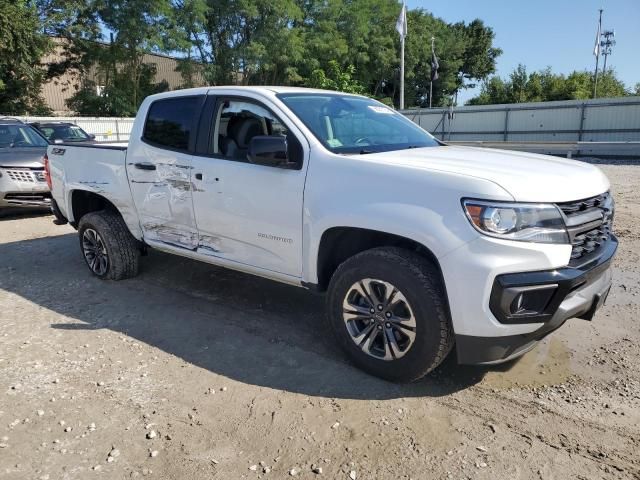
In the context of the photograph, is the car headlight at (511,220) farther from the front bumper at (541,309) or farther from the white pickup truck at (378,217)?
the front bumper at (541,309)

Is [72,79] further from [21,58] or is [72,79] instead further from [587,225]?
[587,225]

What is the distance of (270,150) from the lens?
3662 mm

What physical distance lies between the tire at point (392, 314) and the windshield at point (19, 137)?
9.19 m

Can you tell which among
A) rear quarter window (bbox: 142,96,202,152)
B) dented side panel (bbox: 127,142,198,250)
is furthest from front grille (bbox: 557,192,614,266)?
rear quarter window (bbox: 142,96,202,152)

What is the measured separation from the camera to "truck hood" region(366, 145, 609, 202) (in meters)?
3.00

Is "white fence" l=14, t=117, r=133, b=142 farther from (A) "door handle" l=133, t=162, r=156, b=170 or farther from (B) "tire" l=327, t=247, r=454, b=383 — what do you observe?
(B) "tire" l=327, t=247, r=454, b=383

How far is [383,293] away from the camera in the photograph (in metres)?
3.37

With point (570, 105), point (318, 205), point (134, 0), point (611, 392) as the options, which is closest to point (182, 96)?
point (318, 205)

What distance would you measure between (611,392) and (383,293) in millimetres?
1569

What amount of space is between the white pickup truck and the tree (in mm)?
25307

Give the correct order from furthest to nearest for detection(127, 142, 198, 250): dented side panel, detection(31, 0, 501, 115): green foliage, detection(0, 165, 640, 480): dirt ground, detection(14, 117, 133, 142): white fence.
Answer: detection(31, 0, 501, 115): green foliage < detection(14, 117, 133, 142): white fence < detection(127, 142, 198, 250): dented side panel < detection(0, 165, 640, 480): dirt ground

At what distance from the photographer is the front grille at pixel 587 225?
307 centimetres

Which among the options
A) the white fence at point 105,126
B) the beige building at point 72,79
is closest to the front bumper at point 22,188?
the white fence at point 105,126

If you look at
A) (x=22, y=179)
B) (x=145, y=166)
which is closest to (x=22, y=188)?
(x=22, y=179)
